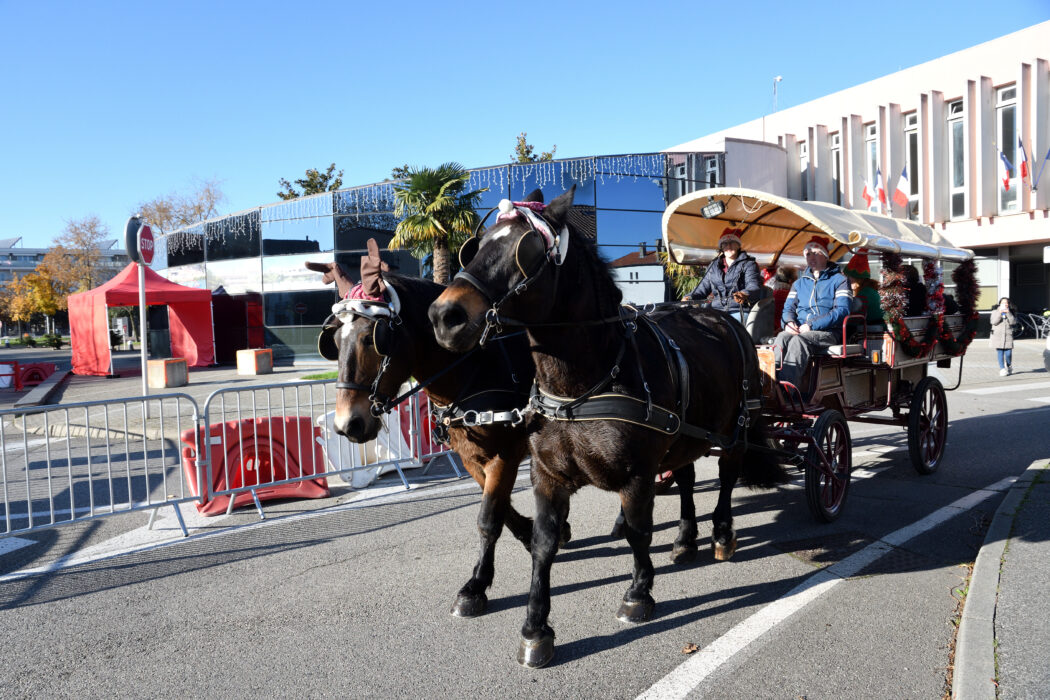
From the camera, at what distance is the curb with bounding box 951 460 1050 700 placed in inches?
117

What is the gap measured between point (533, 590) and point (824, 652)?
149 cm

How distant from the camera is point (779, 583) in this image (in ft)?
14.4

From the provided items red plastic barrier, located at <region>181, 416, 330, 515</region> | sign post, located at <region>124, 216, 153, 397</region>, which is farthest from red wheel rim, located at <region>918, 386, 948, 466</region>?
sign post, located at <region>124, 216, 153, 397</region>

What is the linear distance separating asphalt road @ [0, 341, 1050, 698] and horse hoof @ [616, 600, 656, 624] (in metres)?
0.06

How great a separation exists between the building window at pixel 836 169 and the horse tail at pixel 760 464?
27098 millimetres

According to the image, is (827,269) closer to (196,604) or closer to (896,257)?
(896,257)

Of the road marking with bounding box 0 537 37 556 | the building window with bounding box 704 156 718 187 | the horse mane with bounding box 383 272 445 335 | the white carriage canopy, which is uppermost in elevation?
the building window with bounding box 704 156 718 187

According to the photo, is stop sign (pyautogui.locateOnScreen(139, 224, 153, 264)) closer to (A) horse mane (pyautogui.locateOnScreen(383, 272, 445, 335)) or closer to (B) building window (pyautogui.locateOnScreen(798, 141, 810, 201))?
(A) horse mane (pyautogui.locateOnScreen(383, 272, 445, 335))

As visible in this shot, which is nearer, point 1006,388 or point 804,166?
point 1006,388

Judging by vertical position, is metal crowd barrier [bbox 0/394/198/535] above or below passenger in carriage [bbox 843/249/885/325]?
below

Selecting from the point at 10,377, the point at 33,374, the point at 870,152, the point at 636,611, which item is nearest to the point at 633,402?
the point at 636,611

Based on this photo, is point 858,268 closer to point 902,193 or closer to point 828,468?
point 828,468

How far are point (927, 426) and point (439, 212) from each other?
42.7 ft

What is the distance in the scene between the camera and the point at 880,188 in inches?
1014
